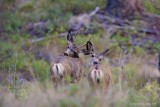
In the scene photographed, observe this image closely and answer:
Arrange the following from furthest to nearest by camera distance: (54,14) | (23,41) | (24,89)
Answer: (54,14)
(23,41)
(24,89)

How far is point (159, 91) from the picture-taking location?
450 inches

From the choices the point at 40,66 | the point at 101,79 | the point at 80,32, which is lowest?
the point at 101,79

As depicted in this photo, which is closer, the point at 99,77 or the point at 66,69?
the point at 99,77

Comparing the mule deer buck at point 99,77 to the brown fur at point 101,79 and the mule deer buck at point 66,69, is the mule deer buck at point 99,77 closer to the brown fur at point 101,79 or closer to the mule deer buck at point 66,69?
the brown fur at point 101,79

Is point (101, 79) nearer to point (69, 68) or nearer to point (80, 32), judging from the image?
point (69, 68)

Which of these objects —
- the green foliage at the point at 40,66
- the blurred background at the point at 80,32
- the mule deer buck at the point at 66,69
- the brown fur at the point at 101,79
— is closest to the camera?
the brown fur at the point at 101,79

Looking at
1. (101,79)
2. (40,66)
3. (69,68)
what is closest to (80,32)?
(40,66)

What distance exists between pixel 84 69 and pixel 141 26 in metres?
8.06

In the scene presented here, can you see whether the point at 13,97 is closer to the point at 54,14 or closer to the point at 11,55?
the point at 11,55

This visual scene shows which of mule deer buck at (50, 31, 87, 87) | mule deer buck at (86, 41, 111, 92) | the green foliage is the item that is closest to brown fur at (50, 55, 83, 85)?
mule deer buck at (50, 31, 87, 87)

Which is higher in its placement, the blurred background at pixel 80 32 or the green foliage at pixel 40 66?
the blurred background at pixel 80 32

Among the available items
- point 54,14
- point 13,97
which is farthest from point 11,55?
point 13,97

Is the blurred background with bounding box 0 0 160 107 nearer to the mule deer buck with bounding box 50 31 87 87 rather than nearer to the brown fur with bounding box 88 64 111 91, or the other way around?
the mule deer buck with bounding box 50 31 87 87

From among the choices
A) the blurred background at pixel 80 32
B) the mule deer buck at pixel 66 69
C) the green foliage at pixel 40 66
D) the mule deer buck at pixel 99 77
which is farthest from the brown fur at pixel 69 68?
the green foliage at pixel 40 66
